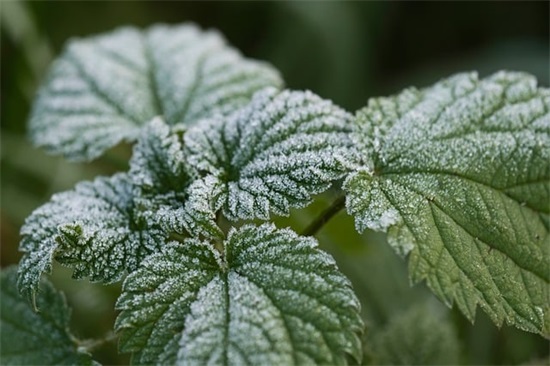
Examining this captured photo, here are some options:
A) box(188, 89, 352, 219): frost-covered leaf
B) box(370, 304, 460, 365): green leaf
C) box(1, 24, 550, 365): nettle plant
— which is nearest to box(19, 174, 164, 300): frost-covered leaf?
box(1, 24, 550, 365): nettle plant

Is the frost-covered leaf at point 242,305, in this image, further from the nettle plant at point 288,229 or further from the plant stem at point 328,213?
the plant stem at point 328,213

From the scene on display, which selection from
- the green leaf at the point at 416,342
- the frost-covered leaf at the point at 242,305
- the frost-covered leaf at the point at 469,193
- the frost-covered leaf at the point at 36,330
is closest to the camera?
the frost-covered leaf at the point at 242,305

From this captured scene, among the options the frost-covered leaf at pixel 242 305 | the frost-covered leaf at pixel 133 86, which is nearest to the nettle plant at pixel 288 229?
the frost-covered leaf at pixel 242 305

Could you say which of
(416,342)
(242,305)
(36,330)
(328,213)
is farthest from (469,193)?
(36,330)

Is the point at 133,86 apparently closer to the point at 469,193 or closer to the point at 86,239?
the point at 86,239

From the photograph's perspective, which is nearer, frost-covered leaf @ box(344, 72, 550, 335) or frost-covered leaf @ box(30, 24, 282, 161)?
frost-covered leaf @ box(344, 72, 550, 335)

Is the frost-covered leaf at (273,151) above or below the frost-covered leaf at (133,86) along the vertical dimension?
below

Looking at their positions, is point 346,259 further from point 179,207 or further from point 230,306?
point 230,306

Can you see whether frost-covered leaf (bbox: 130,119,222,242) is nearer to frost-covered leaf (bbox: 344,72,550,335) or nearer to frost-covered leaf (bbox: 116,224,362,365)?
frost-covered leaf (bbox: 116,224,362,365)
